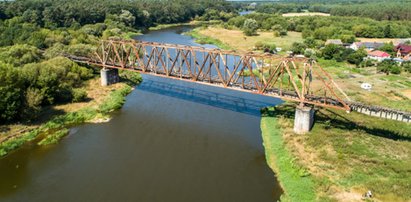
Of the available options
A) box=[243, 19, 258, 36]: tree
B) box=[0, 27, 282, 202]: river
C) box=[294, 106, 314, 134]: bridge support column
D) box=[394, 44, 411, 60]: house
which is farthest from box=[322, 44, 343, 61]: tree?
box=[294, 106, 314, 134]: bridge support column

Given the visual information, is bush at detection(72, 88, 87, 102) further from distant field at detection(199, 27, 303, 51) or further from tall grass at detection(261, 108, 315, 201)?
distant field at detection(199, 27, 303, 51)

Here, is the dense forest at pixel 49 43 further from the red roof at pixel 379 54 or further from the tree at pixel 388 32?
the tree at pixel 388 32

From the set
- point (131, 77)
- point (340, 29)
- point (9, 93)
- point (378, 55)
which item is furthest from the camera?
point (340, 29)

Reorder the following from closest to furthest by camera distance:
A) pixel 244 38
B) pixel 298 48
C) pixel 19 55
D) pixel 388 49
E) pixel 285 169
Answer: pixel 285 169, pixel 19 55, pixel 388 49, pixel 298 48, pixel 244 38

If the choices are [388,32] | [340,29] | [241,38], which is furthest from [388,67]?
[388,32]

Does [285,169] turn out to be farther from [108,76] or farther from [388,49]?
[388,49]

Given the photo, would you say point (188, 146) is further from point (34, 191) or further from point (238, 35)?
point (238, 35)

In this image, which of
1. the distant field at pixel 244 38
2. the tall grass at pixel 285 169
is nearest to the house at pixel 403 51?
the distant field at pixel 244 38
